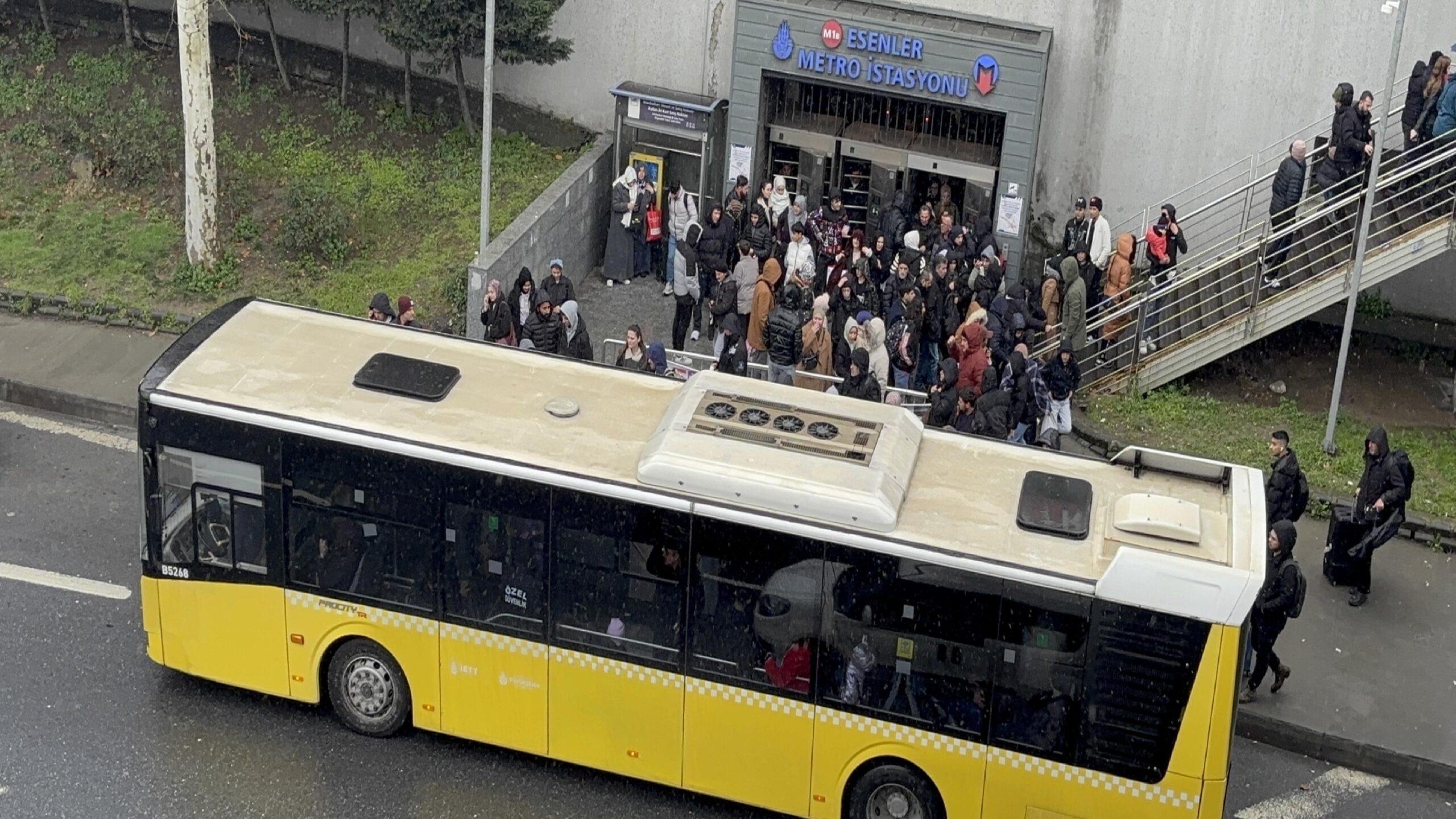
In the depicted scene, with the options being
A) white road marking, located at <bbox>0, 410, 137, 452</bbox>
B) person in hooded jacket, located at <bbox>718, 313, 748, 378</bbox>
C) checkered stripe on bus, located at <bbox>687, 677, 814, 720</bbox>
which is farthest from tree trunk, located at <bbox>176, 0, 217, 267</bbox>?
checkered stripe on bus, located at <bbox>687, 677, 814, 720</bbox>

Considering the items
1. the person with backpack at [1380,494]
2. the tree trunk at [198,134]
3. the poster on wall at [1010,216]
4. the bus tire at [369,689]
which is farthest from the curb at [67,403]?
the person with backpack at [1380,494]

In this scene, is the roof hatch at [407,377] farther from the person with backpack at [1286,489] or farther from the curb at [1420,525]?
the curb at [1420,525]

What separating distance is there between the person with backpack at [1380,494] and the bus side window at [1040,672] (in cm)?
515

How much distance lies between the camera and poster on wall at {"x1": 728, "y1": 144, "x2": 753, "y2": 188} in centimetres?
2125

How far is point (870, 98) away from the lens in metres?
21.2

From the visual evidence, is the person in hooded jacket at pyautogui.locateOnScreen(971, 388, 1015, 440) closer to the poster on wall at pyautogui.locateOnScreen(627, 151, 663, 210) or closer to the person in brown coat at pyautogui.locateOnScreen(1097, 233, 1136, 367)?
the person in brown coat at pyautogui.locateOnScreen(1097, 233, 1136, 367)

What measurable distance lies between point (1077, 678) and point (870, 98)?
11931 millimetres

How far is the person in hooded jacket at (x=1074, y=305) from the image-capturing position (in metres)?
18.0

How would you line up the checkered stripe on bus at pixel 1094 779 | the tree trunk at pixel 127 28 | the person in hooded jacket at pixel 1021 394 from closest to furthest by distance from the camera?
the checkered stripe on bus at pixel 1094 779
the person in hooded jacket at pixel 1021 394
the tree trunk at pixel 127 28

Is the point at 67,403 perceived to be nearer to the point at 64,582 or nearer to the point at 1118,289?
the point at 64,582

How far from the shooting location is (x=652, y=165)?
21422 millimetres

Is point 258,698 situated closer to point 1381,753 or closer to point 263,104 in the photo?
point 1381,753

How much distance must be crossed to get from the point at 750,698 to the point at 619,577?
3.92 feet

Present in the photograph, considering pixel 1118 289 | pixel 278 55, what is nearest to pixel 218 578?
pixel 1118 289
